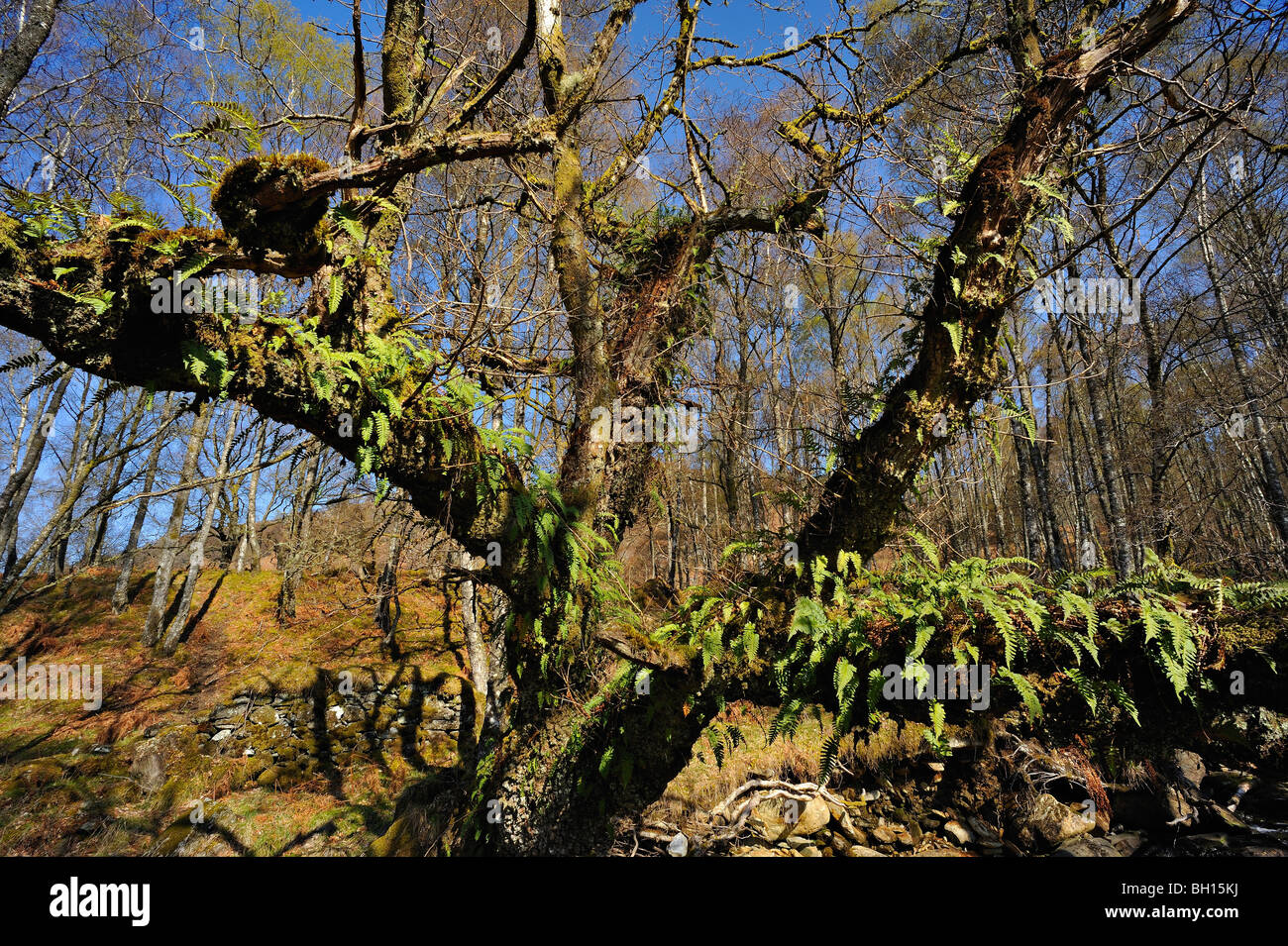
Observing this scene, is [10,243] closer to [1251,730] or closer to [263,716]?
[1251,730]

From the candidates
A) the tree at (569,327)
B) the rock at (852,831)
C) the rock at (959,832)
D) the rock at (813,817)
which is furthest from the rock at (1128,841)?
the tree at (569,327)

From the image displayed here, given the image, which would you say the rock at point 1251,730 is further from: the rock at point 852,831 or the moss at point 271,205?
→ the moss at point 271,205

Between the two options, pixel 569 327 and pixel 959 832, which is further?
pixel 959 832

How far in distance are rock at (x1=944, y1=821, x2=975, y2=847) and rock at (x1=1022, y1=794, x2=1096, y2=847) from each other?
648 mm

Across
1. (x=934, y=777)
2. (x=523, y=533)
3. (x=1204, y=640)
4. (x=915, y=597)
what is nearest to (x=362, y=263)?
(x=523, y=533)

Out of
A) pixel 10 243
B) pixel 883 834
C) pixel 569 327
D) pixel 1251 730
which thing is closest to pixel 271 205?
pixel 10 243

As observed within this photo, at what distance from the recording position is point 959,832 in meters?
7.01

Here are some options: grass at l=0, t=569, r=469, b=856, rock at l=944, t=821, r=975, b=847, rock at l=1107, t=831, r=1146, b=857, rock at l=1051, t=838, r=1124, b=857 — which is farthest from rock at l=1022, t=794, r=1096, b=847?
grass at l=0, t=569, r=469, b=856

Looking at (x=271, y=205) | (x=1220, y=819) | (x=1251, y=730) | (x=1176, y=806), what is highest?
(x=271, y=205)

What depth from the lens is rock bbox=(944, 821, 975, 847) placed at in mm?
6949

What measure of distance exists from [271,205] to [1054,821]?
370 inches

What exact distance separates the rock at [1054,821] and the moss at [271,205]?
907cm

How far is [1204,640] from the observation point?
110 inches

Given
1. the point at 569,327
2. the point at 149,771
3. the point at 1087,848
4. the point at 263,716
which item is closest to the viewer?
the point at 569,327
